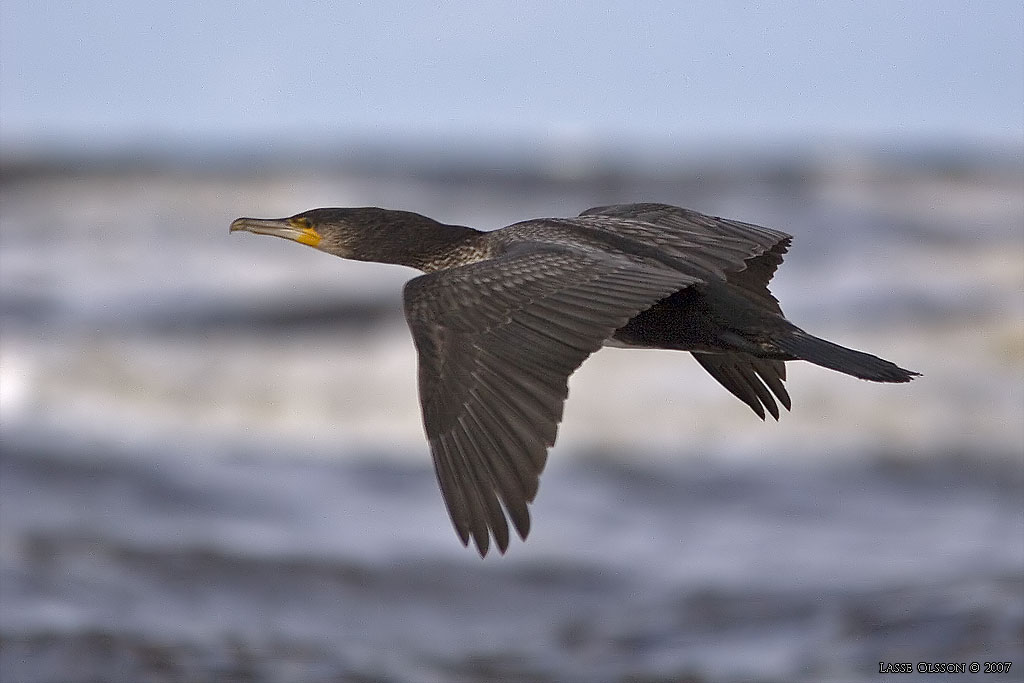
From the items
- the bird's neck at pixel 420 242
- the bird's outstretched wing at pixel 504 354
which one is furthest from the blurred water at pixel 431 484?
the bird's outstretched wing at pixel 504 354

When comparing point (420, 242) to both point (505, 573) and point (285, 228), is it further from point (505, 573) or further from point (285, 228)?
point (505, 573)

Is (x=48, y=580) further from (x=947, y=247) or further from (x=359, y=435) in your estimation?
(x=947, y=247)

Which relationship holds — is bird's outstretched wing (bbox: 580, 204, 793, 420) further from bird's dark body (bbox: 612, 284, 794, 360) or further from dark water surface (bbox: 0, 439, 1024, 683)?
dark water surface (bbox: 0, 439, 1024, 683)

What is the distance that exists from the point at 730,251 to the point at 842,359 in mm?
1233

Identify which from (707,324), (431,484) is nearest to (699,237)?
(707,324)

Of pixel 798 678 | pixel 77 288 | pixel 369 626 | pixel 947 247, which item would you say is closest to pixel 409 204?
pixel 77 288

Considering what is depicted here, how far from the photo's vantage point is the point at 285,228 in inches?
329

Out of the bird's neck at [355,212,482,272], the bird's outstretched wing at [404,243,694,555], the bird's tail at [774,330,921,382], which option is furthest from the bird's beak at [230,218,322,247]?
the bird's tail at [774,330,921,382]

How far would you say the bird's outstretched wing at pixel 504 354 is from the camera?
6.52 metres

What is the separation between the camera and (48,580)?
16.5m

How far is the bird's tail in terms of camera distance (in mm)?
6879

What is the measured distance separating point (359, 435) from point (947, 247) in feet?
46.1

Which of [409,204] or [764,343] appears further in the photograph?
[409,204]

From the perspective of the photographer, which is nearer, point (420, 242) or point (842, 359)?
point (842, 359)
